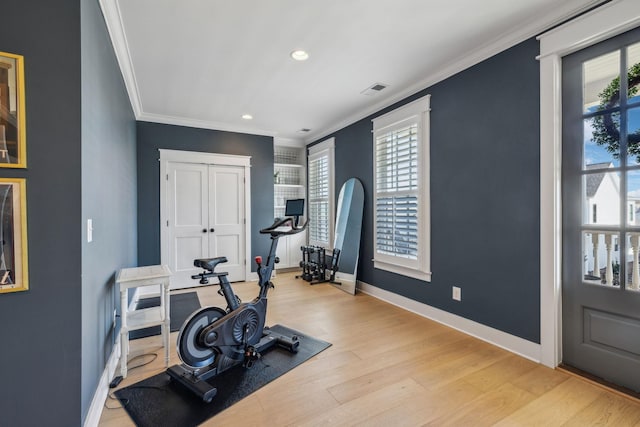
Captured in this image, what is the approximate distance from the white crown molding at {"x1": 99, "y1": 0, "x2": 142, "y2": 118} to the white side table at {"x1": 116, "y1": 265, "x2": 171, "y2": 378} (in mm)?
1816

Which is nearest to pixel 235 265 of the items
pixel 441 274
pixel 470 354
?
pixel 441 274

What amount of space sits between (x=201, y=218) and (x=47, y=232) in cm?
341

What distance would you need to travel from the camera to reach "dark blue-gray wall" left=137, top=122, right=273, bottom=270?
435cm

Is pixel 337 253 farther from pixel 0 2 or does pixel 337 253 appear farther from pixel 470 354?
pixel 0 2

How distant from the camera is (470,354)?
7.94 feet

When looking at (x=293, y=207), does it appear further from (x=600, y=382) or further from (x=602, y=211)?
(x=600, y=382)

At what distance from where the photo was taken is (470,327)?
2.79 metres

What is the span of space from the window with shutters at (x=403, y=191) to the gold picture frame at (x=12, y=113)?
10.3 ft

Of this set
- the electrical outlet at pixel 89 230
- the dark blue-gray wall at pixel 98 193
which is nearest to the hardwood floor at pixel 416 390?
the dark blue-gray wall at pixel 98 193

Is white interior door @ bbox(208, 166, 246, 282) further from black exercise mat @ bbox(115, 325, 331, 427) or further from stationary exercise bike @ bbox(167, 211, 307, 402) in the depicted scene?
black exercise mat @ bbox(115, 325, 331, 427)

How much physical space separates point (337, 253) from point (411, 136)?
2.10m

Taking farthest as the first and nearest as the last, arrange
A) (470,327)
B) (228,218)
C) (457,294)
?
(228,218), (457,294), (470,327)

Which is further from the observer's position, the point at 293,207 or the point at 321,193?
the point at 321,193

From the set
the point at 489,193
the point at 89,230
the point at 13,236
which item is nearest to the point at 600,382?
the point at 489,193
